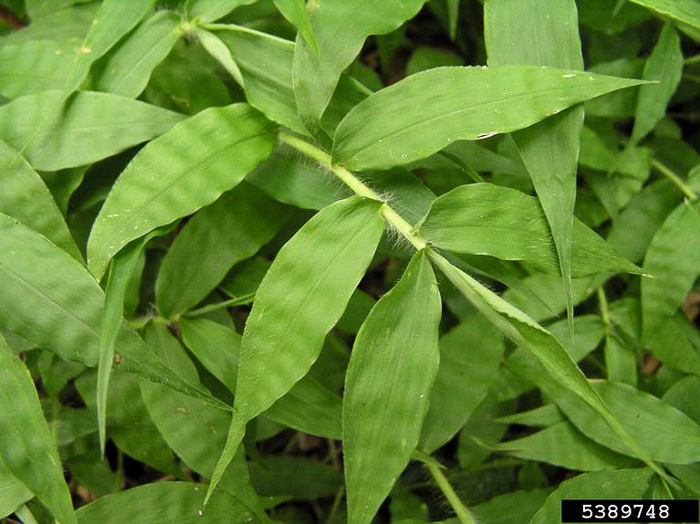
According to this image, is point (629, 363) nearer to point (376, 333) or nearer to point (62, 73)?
point (376, 333)

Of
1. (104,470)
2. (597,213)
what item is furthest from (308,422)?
(597,213)

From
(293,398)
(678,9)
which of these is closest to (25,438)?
(293,398)

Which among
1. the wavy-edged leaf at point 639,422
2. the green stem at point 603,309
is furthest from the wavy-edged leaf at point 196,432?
the green stem at point 603,309

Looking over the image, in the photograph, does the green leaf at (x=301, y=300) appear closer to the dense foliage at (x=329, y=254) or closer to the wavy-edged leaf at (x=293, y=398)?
the dense foliage at (x=329, y=254)

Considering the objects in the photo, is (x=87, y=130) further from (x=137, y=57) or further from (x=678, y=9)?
(x=678, y=9)

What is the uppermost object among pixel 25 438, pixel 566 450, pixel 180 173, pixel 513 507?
pixel 180 173

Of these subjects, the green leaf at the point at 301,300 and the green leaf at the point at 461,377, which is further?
the green leaf at the point at 461,377
